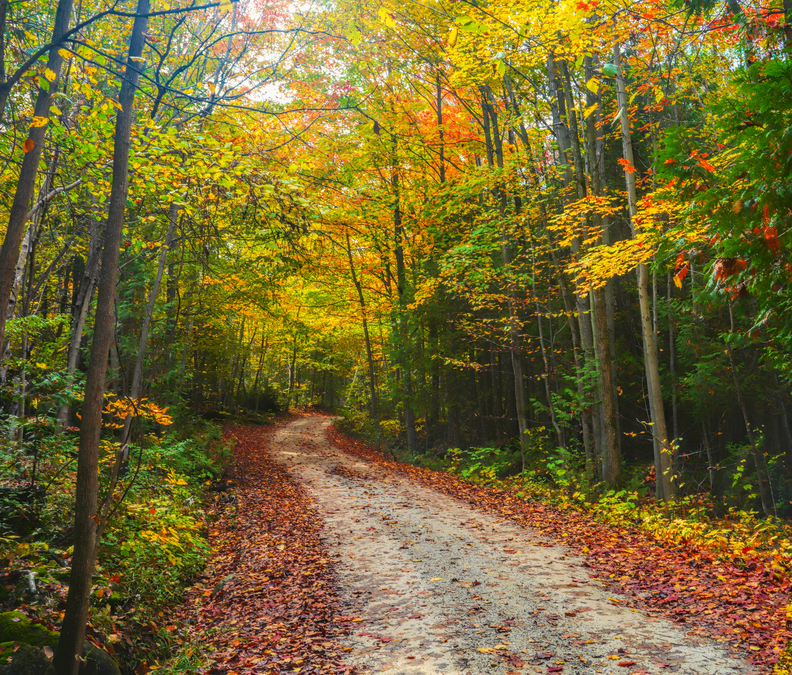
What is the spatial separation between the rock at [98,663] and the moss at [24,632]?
0.24m

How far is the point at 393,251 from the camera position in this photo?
17109 mm

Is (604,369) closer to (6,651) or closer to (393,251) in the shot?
(6,651)

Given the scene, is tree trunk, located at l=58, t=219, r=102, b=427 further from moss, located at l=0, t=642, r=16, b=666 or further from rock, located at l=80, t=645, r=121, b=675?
rock, located at l=80, t=645, r=121, b=675

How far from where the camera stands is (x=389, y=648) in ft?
13.6

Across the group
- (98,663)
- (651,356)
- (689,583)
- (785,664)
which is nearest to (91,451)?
(98,663)

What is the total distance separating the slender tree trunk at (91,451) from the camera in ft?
10.5

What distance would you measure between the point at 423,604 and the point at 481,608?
22.9 inches

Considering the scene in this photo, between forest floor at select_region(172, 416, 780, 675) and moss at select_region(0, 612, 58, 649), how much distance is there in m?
1.24

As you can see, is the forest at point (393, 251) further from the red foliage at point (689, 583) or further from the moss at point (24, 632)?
the red foliage at point (689, 583)

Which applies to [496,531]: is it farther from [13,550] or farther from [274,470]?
[274,470]

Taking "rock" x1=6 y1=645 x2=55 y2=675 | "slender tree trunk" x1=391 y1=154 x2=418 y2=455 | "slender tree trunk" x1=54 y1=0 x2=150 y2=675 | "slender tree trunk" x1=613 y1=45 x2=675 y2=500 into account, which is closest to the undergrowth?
"slender tree trunk" x1=54 y1=0 x2=150 y2=675

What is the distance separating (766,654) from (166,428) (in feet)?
37.6

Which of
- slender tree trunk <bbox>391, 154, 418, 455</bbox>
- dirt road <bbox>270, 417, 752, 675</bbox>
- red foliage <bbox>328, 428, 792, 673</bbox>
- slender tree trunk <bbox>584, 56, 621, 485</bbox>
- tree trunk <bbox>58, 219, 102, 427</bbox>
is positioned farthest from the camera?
slender tree trunk <bbox>391, 154, 418, 455</bbox>

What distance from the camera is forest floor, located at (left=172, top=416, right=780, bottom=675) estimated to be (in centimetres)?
386
